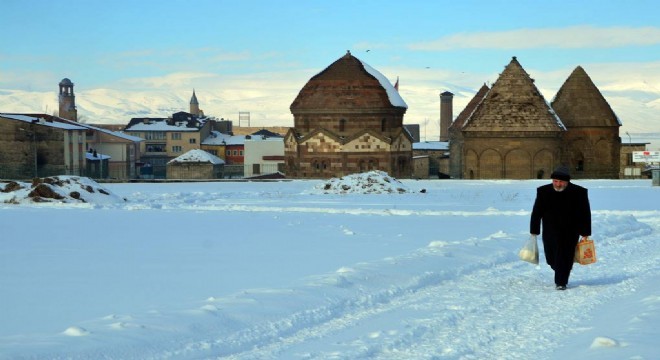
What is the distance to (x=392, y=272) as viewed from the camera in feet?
39.4

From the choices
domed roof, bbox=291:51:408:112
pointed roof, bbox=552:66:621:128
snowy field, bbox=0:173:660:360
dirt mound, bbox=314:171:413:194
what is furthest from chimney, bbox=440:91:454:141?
snowy field, bbox=0:173:660:360

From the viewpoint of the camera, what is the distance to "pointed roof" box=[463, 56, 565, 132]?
197ft

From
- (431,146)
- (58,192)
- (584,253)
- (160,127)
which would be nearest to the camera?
(584,253)

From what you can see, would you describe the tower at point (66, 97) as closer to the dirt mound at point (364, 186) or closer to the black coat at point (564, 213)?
the dirt mound at point (364, 186)

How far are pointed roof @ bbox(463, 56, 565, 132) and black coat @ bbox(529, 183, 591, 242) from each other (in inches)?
1918

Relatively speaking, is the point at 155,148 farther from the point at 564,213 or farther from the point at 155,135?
the point at 564,213

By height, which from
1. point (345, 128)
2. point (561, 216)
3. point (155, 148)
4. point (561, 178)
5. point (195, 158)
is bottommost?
point (561, 216)

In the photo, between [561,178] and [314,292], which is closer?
[314,292]

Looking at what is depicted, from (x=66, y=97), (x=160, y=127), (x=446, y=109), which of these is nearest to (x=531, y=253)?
(x=446, y=109)

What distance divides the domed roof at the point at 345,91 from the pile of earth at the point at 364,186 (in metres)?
26.9

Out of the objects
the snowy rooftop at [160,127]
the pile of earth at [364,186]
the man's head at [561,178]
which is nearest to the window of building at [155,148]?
the snowy rooftop at [160,127]

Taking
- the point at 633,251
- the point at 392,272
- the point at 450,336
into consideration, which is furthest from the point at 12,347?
the point at 633,251

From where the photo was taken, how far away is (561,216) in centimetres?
1181

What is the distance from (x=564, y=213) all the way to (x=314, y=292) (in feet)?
11.8
